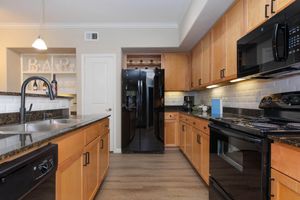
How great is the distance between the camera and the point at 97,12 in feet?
13.5

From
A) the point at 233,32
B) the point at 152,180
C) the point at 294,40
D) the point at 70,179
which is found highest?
the point at 233,32

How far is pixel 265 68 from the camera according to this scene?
185cm

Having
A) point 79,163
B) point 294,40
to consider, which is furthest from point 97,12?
point 294,40

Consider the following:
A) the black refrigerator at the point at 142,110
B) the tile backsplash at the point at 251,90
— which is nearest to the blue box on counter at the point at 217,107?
the tile backsplash at the point at 251,90

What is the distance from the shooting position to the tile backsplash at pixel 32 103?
178 cm

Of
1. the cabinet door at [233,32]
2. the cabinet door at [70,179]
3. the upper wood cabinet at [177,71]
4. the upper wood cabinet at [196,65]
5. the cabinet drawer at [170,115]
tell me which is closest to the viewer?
the cabinet door at [70,179]

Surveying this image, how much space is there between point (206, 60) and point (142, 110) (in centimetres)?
164

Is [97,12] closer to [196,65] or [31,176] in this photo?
[196,65]

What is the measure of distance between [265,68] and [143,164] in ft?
8.50

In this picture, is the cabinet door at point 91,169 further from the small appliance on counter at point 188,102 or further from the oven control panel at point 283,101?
the small appliance on counter at point 188,102

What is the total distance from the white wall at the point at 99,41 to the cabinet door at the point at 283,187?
12.4 feet

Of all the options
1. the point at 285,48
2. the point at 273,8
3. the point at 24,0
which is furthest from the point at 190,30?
the point at 24,0

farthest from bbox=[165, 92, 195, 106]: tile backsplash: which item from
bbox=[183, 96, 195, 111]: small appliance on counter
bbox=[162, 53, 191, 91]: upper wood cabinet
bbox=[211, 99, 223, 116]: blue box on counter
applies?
bbox=[211, 99, 223, 116]: blue box on counter

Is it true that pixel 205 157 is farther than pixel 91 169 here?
Yes
